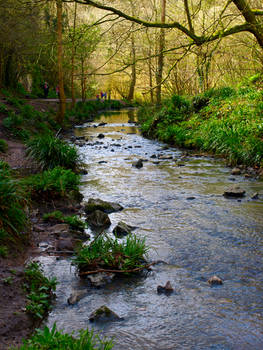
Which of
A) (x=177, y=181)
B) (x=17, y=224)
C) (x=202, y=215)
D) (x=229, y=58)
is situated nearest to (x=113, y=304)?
(x=17, y=224)

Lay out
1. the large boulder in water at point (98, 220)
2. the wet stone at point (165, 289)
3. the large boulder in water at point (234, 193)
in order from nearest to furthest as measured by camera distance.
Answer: the wet stone at point (165, 289) → the large boulder in water at point (98, 220) → the large boulder in water at point (234, 193)

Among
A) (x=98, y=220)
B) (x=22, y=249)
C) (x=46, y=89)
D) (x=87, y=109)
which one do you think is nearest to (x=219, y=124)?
(x=98, y=220)

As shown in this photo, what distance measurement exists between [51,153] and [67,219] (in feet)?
12.3

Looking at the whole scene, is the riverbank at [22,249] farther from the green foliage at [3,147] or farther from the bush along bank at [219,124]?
the bush along bank at [219,124]

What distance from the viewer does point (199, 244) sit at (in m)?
5.44

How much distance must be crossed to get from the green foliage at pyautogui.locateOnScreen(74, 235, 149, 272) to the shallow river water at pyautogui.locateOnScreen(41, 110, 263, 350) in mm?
185

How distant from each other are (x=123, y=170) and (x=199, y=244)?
5.46 meters

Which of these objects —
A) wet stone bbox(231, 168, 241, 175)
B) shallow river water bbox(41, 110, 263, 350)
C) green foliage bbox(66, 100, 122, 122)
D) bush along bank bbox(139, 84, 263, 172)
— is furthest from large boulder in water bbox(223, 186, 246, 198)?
green foliage bbox(66, 100, 122, 122)

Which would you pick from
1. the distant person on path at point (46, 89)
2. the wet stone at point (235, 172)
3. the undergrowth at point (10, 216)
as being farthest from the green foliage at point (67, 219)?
the distant person on path at point (46, 89)

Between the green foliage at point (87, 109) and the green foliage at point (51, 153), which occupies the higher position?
the green foliage at point (87, 109)

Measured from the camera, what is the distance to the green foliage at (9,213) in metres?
4.61

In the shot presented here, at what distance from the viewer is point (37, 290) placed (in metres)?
3.91

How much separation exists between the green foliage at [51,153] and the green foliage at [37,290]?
5223mm

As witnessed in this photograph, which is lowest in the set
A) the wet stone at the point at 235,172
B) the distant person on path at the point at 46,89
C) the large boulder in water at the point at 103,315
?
the large boulder in water at the point at 103,315
